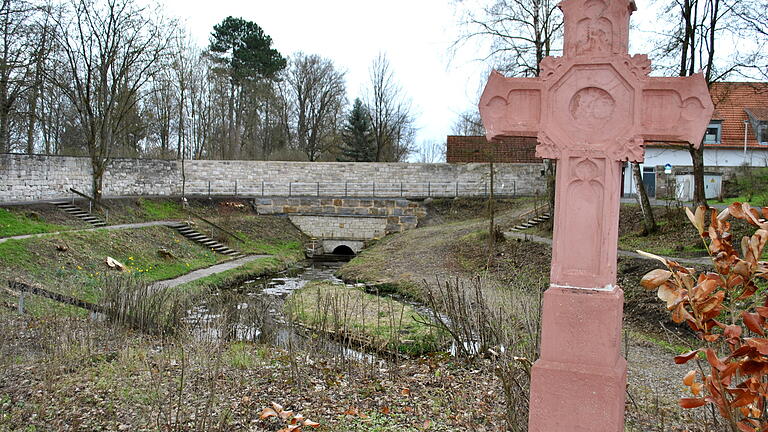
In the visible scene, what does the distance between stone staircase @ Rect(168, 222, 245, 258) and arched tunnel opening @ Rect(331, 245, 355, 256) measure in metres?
7.35

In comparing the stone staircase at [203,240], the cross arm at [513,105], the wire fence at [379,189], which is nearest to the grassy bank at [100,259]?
the stone staircase at [203,240]

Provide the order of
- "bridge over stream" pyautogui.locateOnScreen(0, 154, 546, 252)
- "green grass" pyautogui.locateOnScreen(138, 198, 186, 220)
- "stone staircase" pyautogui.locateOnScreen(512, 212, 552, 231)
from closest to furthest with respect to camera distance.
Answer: "stone staircase" pyautogui.locateOnScreen(512, 212, 552, 231) < "green grass" pyautogui.locateOnScreen(138, 198, 186, 220) < "bridge over stream" pyautogui.locateOnScreen(0, 154, 546, 252)

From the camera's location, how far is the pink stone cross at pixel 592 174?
3580 mm

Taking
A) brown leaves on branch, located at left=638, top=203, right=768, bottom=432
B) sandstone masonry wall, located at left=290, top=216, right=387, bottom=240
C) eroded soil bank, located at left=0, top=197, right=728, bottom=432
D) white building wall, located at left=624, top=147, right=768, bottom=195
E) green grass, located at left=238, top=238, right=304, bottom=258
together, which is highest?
white building wall, located at left=624, top=147, right=768, bottom=195

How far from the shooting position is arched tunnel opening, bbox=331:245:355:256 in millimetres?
30484

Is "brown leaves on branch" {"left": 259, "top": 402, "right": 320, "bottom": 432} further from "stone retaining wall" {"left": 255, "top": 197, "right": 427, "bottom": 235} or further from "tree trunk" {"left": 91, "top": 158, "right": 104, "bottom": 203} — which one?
"stone retaining wall" {"left": 255, "top": 197, "right": 427, "bottom": 235}

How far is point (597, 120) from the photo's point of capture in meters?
3.68

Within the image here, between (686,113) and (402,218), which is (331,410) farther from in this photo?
(402,218)

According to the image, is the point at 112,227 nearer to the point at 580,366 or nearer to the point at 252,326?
the point at 252,326

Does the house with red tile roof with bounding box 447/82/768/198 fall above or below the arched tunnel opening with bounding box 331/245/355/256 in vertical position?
above

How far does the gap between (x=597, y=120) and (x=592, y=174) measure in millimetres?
334

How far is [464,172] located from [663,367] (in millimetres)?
24808

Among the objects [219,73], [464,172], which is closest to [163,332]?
[464,172]

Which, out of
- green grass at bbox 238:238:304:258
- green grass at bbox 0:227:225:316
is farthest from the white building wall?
green grass at bbox 0:227:225:316
